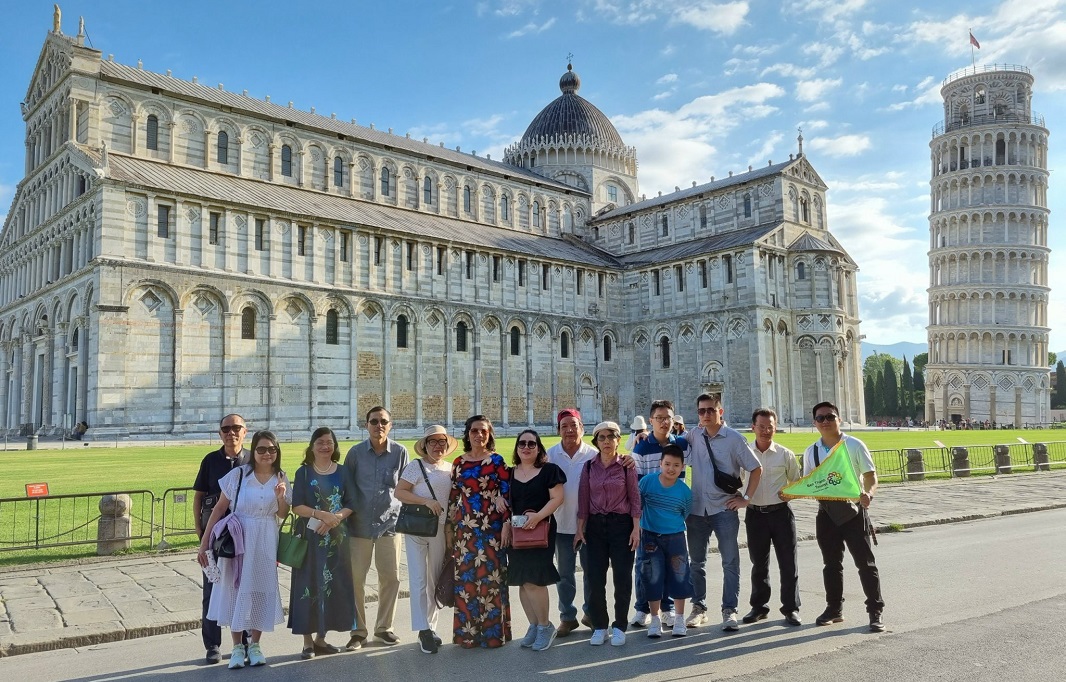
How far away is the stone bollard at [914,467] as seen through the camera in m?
22.2

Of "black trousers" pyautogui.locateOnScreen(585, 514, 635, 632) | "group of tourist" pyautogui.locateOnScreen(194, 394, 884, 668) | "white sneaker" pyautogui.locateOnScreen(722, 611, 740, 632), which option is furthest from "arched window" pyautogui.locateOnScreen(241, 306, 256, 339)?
"white sneaker" pyautogui.locateOnScreen(722, 611, 740, 632)

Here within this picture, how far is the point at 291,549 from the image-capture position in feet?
24.2

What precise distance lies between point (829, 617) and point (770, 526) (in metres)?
1.02

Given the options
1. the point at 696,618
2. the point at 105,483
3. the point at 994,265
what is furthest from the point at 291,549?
the point at 994,265

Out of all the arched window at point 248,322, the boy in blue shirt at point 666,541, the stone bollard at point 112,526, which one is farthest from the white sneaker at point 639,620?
the arched window at point 248,322

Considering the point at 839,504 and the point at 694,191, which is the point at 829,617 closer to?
the point at 839,504

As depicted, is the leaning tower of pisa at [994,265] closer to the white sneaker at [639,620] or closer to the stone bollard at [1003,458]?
the stone bollard at [1003,458]

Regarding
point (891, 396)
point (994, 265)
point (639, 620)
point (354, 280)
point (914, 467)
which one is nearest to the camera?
point (639, 620)

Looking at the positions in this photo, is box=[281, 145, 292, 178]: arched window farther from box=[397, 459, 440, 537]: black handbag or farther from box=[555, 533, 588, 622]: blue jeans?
box=[555, 533, 588, 622]: blue jeans

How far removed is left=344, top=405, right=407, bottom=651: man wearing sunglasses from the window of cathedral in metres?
42.8

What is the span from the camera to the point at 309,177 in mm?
47562

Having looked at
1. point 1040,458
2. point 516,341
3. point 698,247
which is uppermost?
point 698,247

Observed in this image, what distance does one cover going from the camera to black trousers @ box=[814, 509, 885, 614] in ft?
25.7

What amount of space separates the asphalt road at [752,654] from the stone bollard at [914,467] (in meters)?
13.5
